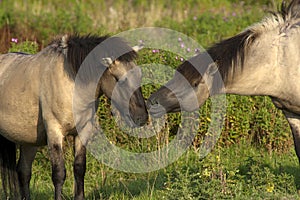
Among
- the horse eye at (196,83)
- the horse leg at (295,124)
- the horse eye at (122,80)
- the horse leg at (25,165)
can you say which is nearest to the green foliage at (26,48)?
the horse leg at (25,165)

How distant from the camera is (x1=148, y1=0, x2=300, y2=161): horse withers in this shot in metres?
6.16

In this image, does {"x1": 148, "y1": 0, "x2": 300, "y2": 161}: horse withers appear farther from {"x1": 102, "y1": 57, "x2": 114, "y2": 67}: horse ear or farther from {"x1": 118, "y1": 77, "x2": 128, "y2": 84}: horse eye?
{"x1": 102, "y1": 57, "x2": 114, "y2": 67}: horse ear

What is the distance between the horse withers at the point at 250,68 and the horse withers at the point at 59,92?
41 cm

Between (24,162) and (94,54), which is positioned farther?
(24,162)

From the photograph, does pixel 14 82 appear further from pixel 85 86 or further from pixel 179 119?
pixel 179 119

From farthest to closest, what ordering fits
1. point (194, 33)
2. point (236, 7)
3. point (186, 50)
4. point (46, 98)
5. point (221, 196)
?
point (236, 7)
point (194, 33)
point (186, 50)
point (46, 98)
point (221, 196)

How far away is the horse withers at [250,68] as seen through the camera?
20.2 feet

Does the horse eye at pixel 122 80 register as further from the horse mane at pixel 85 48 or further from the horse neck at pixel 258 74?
the horse neck at pixel 258 74

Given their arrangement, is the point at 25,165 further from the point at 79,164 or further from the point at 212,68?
the point at 212,68

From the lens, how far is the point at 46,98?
6391 mm

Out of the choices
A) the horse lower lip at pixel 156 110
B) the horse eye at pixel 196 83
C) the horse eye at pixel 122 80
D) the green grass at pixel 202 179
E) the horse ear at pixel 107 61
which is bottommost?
the green grass at pixel 202 179

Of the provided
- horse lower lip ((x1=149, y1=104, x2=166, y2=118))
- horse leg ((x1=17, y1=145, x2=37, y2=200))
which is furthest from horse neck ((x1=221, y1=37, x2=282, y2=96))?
horse leg ((x1=17, y1=145, x2=37, y2=200))


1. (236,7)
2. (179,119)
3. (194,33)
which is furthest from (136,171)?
(236,7)

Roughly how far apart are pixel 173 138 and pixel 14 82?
257cm
